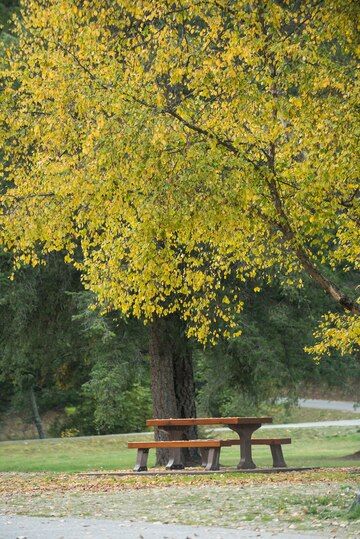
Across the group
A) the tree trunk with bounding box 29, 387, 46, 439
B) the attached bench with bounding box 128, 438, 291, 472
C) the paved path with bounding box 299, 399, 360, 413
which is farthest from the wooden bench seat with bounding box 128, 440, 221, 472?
the paved path with bounding box 299, 399, 360, 413

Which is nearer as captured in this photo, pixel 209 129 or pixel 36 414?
pixel 209 129

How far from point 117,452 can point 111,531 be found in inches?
820

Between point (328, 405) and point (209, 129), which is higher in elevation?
point (328, 405)

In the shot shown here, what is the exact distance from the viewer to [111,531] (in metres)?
10.8

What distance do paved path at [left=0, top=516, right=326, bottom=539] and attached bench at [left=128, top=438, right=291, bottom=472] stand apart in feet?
24.6

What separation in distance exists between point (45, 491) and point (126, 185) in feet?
18.4

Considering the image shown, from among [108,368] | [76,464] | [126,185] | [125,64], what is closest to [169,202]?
[126,185]

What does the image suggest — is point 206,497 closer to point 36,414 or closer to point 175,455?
point 175,455

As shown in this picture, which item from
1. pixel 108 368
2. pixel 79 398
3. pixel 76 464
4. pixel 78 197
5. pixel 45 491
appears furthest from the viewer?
pixel 79 398

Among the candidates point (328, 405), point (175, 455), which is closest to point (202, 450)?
point (175, 455)

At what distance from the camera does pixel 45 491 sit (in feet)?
54.8

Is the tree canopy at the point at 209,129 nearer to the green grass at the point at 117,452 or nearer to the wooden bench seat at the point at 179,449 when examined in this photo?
the wooden bench seat at the point at 179,449

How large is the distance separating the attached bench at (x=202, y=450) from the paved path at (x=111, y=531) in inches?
295

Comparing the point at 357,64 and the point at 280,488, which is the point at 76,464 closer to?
the point at 280,488
